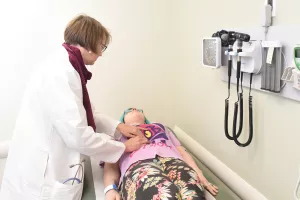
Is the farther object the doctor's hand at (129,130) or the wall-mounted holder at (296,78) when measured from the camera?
the doctor's hand at (129,130)

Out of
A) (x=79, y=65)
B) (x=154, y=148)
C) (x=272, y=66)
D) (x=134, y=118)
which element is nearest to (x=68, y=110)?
(x=79, y=65)

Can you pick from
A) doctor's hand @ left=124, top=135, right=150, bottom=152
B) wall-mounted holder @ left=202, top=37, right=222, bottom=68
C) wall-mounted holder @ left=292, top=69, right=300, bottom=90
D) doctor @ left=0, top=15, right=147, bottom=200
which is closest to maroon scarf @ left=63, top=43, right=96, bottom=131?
doctor @ left=0, top=15, right=147, bottom=200

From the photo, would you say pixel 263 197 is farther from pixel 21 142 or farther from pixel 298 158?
pixel 21 142

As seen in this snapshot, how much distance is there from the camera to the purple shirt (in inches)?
58.8

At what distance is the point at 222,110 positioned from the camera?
5.43 ft

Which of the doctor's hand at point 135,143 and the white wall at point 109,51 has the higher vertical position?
the white wall at point 109,51

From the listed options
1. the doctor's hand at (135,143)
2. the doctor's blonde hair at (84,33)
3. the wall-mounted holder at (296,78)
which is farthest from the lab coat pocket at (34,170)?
the wall-mounted holder at (296,78)

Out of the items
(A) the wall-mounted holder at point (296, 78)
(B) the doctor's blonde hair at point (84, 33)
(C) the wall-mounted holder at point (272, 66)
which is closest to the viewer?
(A) the wall-mounted holder at point (296, 78)

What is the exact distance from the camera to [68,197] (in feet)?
4.42

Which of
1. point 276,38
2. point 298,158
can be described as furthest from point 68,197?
point 276,38

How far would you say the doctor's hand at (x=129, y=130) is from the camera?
169 centimetres

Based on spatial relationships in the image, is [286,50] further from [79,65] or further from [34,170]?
[34,170]

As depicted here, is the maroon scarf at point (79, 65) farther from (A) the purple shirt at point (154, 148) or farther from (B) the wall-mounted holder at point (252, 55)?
(B) the wall-mounted holder at point (252, 55)

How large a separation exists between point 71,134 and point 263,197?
97cm
